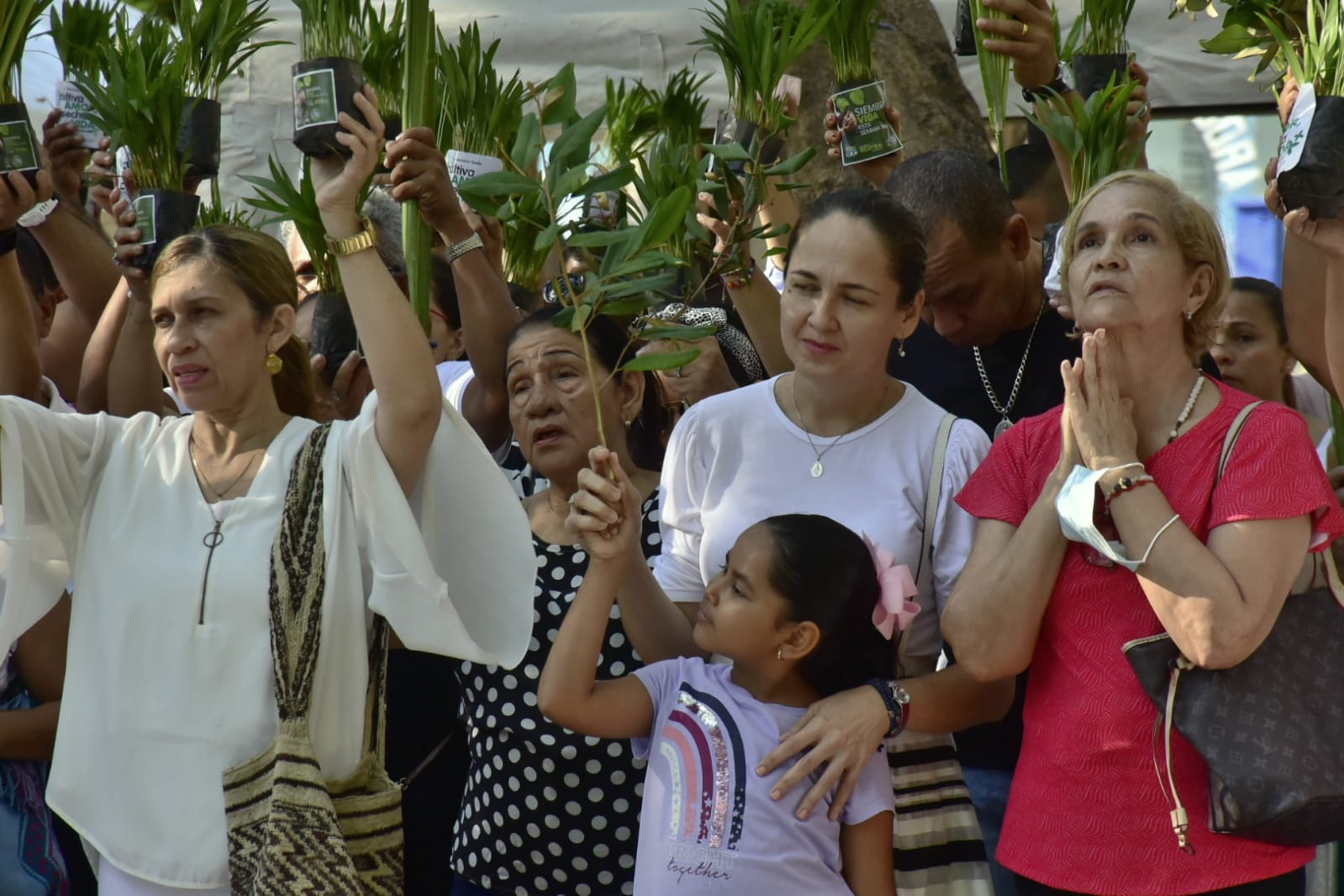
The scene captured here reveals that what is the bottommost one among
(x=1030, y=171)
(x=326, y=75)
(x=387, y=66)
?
(x=1030, y=171)

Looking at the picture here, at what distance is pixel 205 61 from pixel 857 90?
155cm

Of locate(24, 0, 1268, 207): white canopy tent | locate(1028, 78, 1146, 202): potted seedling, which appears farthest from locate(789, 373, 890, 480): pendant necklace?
locate(24, 0, 1268, 207): white canopy tent

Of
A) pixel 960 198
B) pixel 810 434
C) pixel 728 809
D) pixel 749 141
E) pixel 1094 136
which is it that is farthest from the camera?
pixel 749 141

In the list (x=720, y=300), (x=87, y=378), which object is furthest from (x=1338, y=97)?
(x=87, y=378)

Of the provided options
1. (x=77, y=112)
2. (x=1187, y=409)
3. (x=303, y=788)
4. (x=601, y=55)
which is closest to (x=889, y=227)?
(x=1187, y=409)

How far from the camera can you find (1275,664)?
2.12 m

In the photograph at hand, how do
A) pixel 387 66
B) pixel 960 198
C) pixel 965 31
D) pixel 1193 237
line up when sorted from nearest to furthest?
pixel 1193 237
pixel 960 198
pixel 387 66
pixel 965 31

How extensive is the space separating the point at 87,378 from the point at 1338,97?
8.94 feet

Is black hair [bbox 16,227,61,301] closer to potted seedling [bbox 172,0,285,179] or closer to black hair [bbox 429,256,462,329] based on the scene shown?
potted seedling [bbox 172,0,285,179]

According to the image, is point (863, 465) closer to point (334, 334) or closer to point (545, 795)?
point (545, 795)

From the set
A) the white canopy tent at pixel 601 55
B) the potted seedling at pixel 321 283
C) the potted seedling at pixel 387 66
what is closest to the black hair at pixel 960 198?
the potted seedling at pixel 387 66

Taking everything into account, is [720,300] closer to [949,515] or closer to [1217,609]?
[949,515]

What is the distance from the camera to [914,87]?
5.45 m

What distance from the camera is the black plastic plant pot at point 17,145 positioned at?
2.90m
